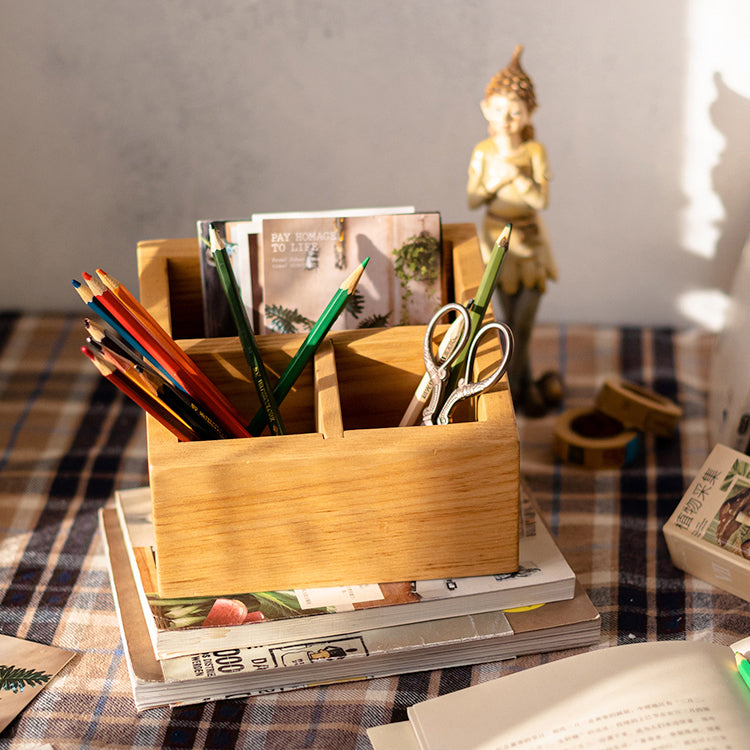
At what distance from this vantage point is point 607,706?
529 mm

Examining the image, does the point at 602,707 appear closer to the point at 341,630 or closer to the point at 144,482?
the point at 341,630

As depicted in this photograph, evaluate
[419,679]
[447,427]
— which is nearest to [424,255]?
[447,427]

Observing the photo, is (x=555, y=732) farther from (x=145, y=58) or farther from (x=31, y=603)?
(x=145, y=58)

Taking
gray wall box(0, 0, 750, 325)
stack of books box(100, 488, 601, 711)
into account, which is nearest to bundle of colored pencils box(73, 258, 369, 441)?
stack of books box(100, 488, 601, 711)

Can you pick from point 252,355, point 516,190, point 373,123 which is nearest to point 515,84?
point 516,190

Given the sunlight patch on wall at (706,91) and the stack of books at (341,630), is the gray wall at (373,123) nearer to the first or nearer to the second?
the sunlight patch on wall at (706,91)

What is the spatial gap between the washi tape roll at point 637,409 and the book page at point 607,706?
0.27 m

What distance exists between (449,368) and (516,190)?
0.80 ft

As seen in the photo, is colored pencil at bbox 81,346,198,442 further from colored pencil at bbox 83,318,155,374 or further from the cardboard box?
the cardboard box

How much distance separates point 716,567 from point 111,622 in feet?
1.36

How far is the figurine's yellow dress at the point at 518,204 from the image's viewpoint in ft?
2.52

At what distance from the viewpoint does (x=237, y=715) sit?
0.58 meters

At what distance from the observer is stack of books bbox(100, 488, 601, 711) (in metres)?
0.56

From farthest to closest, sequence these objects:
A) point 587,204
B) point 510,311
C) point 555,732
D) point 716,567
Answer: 1. point 587,204
2. point 510,311
3. point 716,567
4. point 555,732
